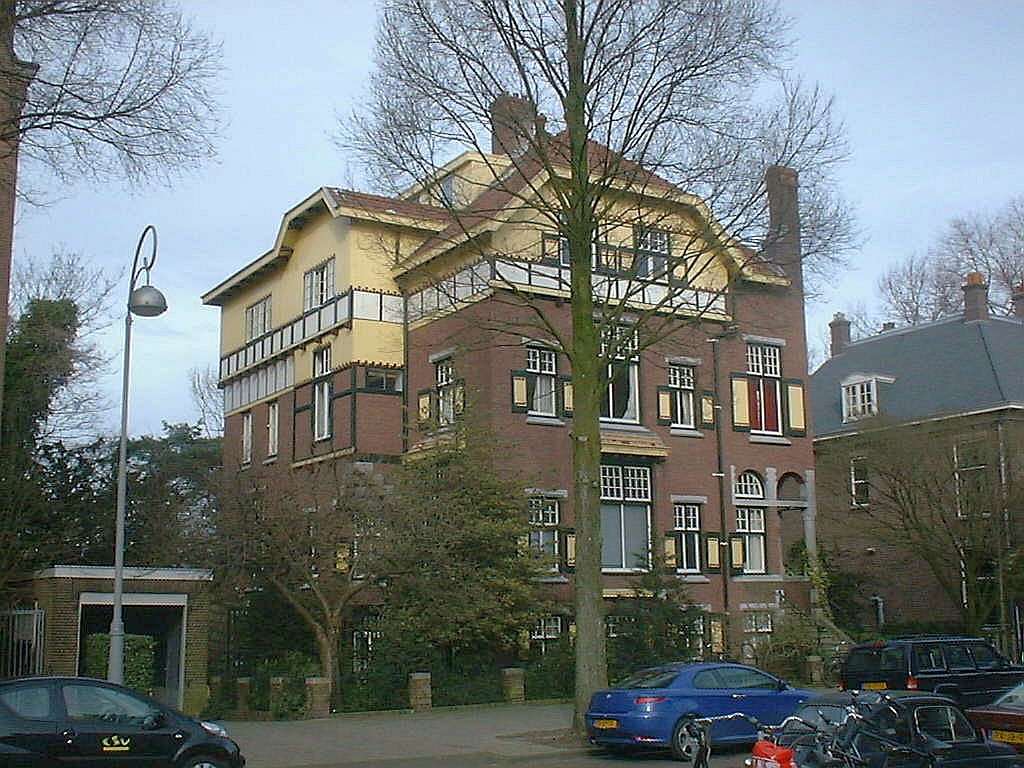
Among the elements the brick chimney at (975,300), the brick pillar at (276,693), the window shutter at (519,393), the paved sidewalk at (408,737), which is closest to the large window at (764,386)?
the window shutter at (519,393)

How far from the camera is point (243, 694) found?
88.2ft

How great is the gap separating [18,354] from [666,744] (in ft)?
70.3

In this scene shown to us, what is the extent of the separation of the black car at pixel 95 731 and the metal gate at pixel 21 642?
11.3 meters

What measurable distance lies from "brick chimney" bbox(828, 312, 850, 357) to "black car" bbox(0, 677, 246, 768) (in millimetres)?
41913

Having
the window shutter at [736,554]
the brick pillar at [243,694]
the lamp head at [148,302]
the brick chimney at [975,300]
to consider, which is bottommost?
the brick pillar at [243,694]

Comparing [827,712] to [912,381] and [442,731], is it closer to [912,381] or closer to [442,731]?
[442,731]

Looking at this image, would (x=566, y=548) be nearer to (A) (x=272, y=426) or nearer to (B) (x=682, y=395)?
(B) (x=682, y=395)

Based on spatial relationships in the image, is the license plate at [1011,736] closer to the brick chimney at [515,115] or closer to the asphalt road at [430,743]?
the asphalt road at [430,743]

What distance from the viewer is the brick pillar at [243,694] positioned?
26.7 meters

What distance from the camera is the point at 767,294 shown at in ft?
125

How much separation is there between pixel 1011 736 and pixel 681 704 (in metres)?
5.24

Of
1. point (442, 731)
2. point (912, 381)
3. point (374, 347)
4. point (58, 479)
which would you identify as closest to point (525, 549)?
point (442, 731)

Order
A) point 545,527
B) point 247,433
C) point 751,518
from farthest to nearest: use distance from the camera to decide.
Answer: point 247,433 → point 751,518 → point 545,527

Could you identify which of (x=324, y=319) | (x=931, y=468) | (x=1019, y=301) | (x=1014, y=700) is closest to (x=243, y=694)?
(x=324, y=319)
